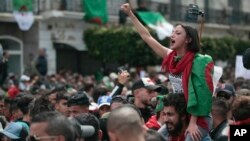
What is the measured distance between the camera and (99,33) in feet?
A: 77.2

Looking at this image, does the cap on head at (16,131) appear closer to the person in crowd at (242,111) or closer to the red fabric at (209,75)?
the red fabric at (209,75)

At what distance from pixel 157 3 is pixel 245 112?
979 inches

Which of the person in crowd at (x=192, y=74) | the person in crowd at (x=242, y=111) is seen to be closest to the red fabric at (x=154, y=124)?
the person in crowd at (x=192, y=74)

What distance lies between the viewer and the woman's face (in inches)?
197

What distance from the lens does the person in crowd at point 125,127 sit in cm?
360

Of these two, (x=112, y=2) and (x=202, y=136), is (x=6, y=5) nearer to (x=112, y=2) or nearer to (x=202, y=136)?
(x=112, y=2)

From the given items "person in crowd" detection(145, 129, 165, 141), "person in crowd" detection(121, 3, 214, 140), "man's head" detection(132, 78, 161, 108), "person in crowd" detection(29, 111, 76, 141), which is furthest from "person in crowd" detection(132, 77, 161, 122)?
"person in crowd" detection(29, 111, 76, 141)

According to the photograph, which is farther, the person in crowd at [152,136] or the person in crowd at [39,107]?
the person in crowd at [39,107]

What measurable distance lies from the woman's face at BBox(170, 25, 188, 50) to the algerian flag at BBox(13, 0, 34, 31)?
1616cm

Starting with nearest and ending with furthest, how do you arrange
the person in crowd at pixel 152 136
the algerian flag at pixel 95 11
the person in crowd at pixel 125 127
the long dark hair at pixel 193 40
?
the person in crowd at pixel 125 127, the person in crowd at pixel 152 136, the long dark hair at pixel 193 40, the algerian flag at pixel 95 11

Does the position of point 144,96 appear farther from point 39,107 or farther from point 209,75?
point 209,75

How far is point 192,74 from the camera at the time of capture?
4.87m

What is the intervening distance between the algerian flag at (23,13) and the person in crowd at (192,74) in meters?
16.2

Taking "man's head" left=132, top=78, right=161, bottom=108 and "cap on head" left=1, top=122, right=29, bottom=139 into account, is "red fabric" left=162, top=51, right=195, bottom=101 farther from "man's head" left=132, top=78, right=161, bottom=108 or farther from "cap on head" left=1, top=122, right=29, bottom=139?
"man's head" left=132, top=78, right=161, bottom=108
